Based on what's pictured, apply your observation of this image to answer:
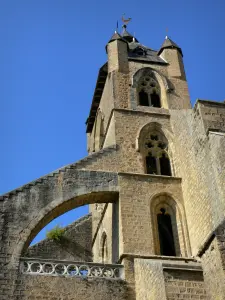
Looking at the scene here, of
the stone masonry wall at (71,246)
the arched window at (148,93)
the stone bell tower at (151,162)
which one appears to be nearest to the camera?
the stone bell tower at (151,162)

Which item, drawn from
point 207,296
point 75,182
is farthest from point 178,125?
point 207,296

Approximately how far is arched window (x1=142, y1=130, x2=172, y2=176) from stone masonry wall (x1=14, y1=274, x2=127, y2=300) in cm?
440

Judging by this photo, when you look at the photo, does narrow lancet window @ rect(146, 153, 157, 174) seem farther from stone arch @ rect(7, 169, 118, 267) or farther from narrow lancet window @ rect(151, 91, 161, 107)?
narrow lancet window @ rect(151, 91, 161, 107)

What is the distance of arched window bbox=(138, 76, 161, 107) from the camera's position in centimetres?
1656

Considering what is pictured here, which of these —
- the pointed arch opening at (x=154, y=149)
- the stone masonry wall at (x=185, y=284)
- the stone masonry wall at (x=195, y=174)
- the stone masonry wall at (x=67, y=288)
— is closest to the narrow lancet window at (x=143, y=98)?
the pointed arch opening at (x=154, y=149)

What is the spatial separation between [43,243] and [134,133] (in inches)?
179

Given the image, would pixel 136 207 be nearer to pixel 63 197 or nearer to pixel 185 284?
pixel 63 197

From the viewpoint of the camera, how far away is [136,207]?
41.1 ft

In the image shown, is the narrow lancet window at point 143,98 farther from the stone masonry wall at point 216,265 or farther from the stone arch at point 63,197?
the stone masonry wall at point 216,265

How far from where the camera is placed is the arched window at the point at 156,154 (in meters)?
14.5

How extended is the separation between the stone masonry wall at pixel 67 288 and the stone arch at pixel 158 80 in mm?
6864

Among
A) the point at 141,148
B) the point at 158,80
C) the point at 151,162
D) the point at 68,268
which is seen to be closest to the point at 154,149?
the point at 151,162

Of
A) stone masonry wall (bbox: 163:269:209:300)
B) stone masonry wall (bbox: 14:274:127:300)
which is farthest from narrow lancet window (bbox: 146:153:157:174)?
stone masonry wall (bbox: 163:269:209:300)

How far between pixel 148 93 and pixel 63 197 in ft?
20.0
